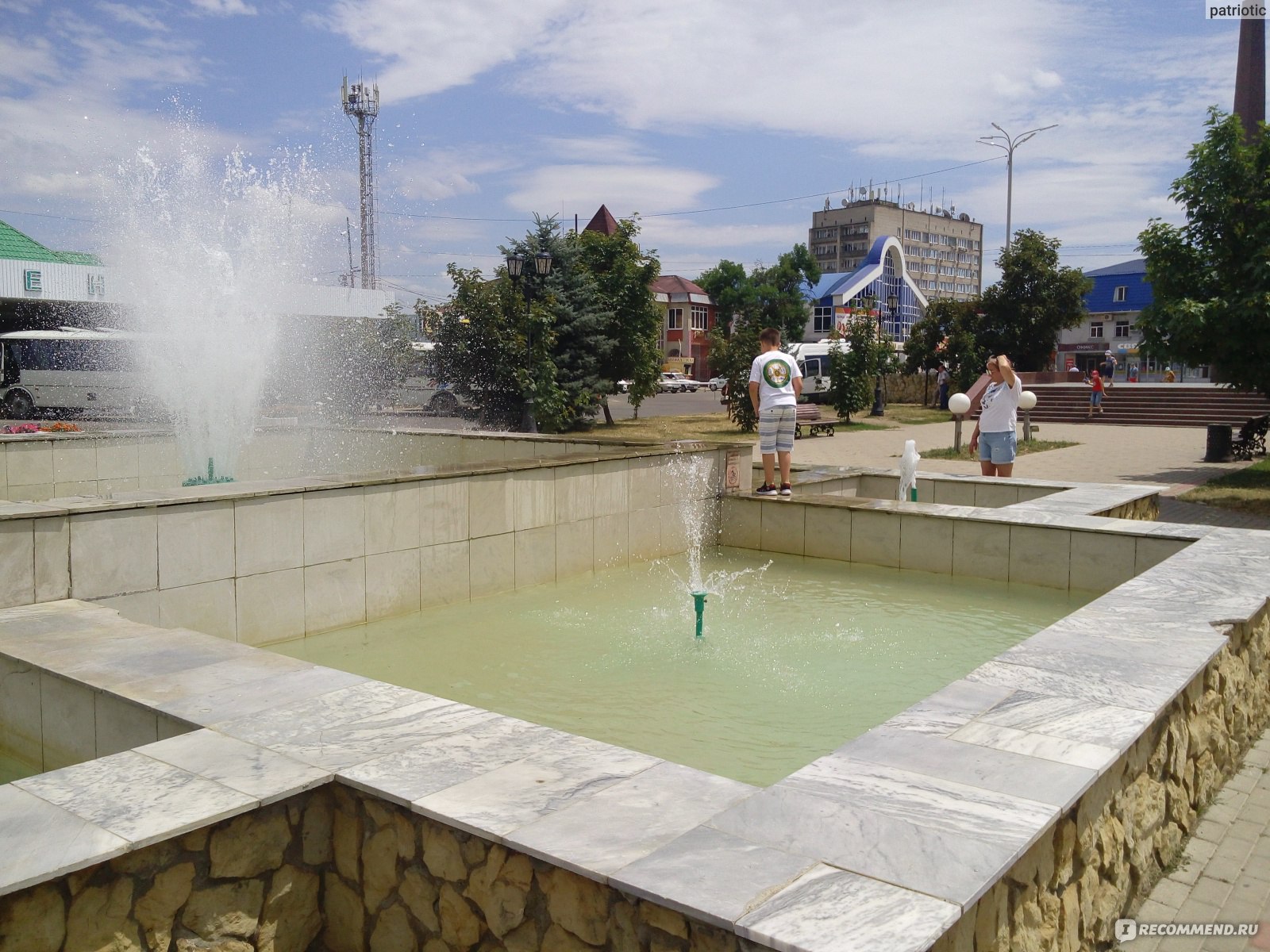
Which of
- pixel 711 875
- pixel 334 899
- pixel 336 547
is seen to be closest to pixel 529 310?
pixel 336 547

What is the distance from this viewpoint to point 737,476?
29.5 ft

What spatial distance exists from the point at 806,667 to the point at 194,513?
3213mm

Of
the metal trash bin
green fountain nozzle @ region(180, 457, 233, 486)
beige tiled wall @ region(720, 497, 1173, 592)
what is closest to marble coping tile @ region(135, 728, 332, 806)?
beige tiled wall @ region(720, 497, 1173, 592)

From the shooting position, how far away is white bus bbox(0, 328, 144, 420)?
94.0 ft

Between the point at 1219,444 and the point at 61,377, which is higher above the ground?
the point at 61,377

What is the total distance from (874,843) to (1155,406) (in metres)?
32.6

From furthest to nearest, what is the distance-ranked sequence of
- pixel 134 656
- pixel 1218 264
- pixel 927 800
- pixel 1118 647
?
1. pixel 1218 264
2. pixel 1118 647
3. pixel 134 656
4. pixel 927 800

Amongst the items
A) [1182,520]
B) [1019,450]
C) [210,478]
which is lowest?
[1182,520]

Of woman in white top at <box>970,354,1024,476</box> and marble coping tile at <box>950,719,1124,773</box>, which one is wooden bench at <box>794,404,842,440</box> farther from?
marble coping tile at <box>950,719,1124,773</box>

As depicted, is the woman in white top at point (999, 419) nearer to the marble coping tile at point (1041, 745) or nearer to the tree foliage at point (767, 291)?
the marble coping tile at point (1041, 745)

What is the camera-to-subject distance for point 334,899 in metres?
2.91

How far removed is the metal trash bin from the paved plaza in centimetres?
34

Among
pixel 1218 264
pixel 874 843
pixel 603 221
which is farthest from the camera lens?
pixel 603 221

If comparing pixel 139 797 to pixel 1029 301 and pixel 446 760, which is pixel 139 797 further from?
pixel 1029 301
